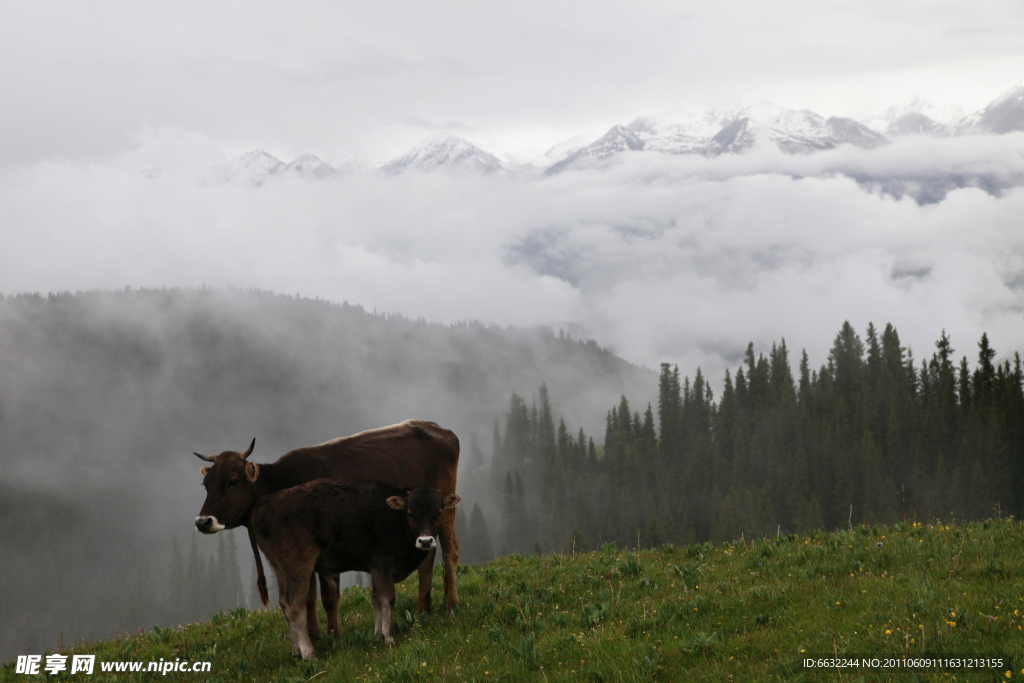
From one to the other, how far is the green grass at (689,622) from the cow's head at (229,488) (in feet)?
7.47

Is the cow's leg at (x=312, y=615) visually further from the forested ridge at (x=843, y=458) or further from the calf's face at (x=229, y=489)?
the forested ridge at (x=843, y=458)

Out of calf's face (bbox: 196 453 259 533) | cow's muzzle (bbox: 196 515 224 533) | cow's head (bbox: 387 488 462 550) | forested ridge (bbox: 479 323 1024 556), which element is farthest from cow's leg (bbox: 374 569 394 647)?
forested ridge (bbox: 479 323 1024 556)

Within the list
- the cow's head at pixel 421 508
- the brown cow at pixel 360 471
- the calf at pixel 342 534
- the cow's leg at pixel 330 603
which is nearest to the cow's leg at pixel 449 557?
the brown cow at pixel 360 471

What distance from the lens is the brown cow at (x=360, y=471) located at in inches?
496

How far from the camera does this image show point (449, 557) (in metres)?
13.6

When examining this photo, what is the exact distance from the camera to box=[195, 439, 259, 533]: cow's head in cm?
1245

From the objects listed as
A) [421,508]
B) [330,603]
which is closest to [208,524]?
[330,603]

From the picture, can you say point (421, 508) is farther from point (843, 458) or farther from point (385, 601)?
point (843, 458)

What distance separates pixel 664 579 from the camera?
13000 millimetres

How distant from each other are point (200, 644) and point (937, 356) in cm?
19448

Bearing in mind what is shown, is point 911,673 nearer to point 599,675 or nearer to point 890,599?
point 890,599

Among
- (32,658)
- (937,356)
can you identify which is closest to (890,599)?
(32,658)

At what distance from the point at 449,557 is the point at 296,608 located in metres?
3.04

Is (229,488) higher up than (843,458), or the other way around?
(229,488)
